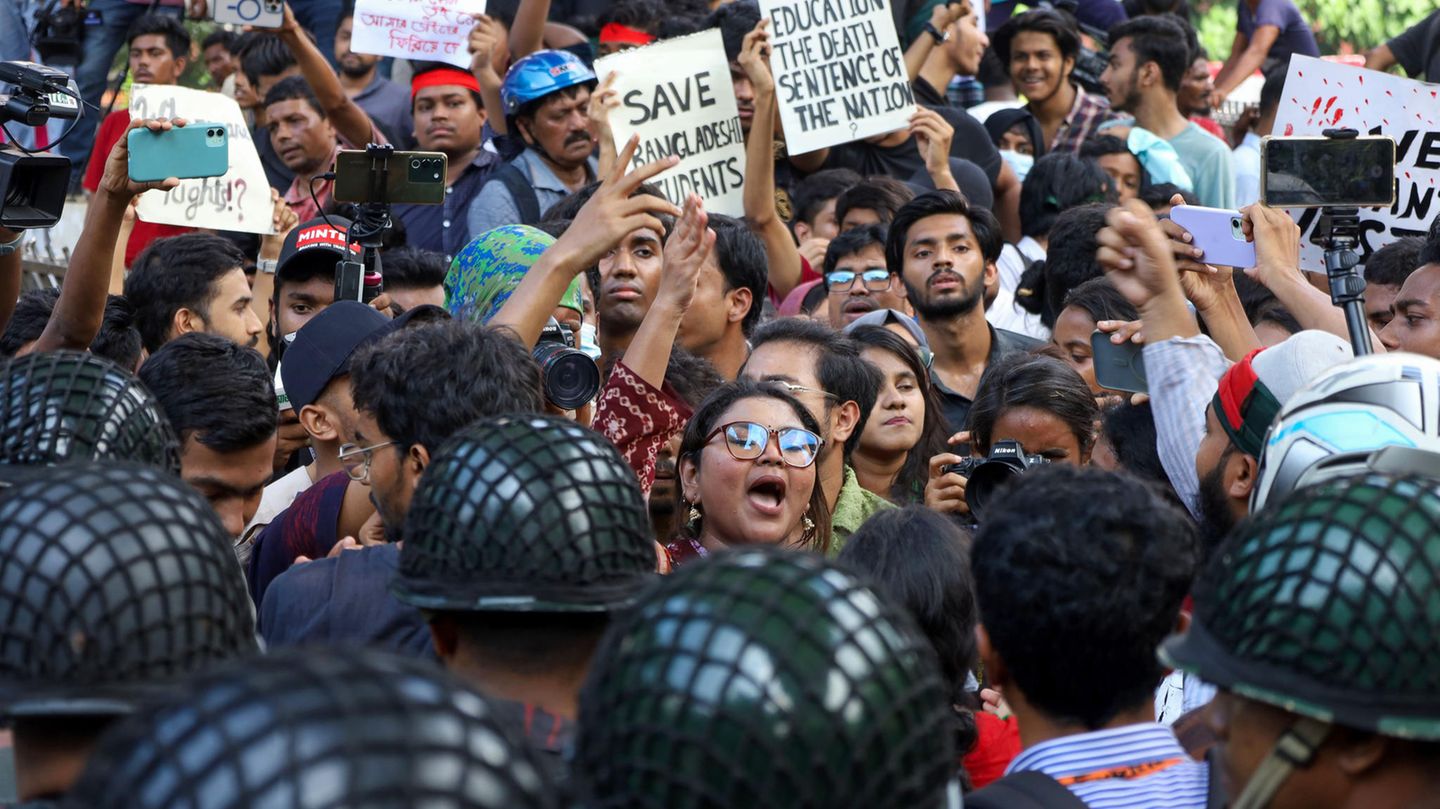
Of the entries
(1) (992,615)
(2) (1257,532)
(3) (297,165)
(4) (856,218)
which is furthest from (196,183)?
(2) (1257,532)

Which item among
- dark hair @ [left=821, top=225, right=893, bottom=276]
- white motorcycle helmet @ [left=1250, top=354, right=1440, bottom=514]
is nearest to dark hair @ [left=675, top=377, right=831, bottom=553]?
white motorcycle helmet @ [left=1250, top=354, right=1440, bottom=514]

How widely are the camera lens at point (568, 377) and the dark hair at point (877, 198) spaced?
11.1 feet

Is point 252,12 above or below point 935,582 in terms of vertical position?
above

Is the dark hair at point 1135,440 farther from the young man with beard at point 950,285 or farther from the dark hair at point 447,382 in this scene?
the dark hair at point 447,382

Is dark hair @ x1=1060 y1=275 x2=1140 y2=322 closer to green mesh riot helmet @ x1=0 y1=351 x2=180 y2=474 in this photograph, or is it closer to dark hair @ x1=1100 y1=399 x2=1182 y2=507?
dark hair @ x1=1100 y1=399 x2=1182 y2=507

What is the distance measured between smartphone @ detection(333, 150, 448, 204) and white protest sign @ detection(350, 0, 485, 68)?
306cm

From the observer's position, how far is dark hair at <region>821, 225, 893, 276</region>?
7102 mm

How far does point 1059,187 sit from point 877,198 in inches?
37.5

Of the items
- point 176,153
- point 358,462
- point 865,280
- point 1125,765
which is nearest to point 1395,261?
point 865,280

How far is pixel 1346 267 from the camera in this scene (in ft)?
12.8

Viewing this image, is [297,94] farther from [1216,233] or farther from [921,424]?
[1216,233]

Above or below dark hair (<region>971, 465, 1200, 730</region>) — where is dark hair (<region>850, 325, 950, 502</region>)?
below

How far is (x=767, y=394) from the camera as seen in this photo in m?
4.53

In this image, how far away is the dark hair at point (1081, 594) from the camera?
2549 mm
